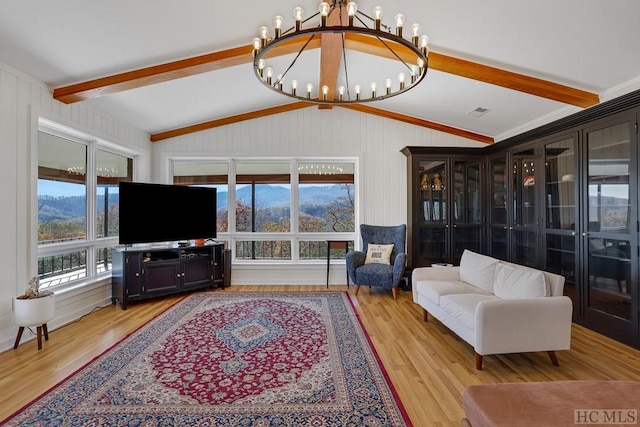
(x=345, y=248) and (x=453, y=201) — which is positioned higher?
(x=453, y=201)

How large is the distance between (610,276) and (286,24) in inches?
155

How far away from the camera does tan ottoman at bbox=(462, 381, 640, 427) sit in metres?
1.17

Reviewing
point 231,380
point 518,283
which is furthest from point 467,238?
point 231,380

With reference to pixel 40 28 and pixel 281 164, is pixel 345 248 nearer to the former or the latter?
pixel 281 164

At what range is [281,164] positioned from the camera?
5.47 meters

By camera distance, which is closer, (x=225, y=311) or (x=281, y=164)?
(x=225, y=311)

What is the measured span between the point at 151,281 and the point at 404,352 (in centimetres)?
337

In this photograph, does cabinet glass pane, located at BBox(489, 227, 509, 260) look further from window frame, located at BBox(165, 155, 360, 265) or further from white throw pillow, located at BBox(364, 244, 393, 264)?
window frame, located at BBox(165, 155, 360, 265)

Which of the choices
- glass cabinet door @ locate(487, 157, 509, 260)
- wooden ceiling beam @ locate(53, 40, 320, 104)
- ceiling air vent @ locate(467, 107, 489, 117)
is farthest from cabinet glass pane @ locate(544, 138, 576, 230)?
wooden ceiling beam @ locate(53, 40, 320, 104)

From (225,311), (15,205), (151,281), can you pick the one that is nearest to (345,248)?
(225,311)

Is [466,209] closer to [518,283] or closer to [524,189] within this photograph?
[524,189]

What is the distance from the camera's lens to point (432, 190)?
500 cm

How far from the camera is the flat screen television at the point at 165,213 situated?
4.10m

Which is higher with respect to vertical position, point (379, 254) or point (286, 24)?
point (286, 24)
